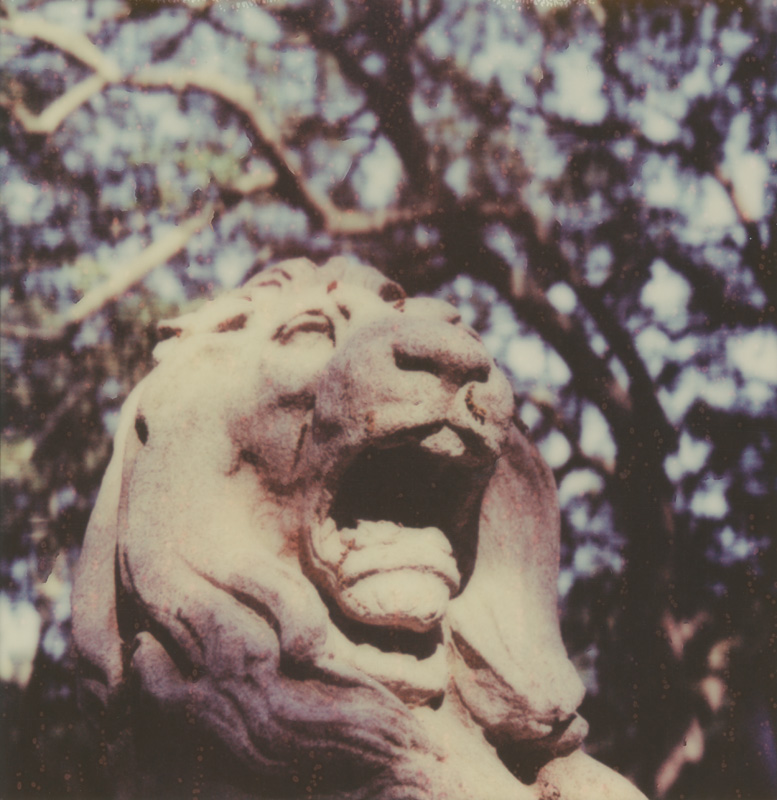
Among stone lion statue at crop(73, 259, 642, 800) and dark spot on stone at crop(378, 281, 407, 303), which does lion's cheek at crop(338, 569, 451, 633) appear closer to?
stone lion statue at crop(73, 259, 642, 800)

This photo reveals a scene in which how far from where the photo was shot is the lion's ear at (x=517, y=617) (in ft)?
5.49

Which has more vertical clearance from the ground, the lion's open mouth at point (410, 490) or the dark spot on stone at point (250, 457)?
the dark spot on stone at point (250, 457)

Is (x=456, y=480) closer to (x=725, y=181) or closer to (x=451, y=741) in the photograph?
(x=451, y=741)

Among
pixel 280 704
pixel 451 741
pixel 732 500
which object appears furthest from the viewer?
pixel 732 500

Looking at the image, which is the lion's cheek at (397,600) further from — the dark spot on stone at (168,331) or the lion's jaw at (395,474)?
the dark spot on stone at (168,331)

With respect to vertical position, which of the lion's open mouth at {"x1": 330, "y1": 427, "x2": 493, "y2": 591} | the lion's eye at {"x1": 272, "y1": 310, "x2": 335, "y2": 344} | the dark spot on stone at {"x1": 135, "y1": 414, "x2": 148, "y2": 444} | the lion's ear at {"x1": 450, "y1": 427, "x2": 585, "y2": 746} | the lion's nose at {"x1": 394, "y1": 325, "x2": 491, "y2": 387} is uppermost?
the lion's eye at {"x1": 272, "y1": 310, "x2": 335, "y2": 344}

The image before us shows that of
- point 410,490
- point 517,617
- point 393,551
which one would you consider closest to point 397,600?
point 393,551

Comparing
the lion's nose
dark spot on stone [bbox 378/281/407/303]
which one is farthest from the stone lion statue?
dark spot on stone [bbox 378/281/407/303]

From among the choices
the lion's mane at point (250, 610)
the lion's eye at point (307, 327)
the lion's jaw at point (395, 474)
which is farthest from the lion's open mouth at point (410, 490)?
the lion's eye at point (307, 327)

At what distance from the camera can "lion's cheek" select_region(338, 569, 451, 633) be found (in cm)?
157

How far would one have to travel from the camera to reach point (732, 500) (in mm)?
3348

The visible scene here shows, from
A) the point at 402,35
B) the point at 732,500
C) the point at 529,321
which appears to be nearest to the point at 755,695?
the point at 732,500

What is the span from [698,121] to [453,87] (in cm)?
104

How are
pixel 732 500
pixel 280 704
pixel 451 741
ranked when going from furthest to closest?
pixel 732 500, pixel 451 741, pixel 280 704
